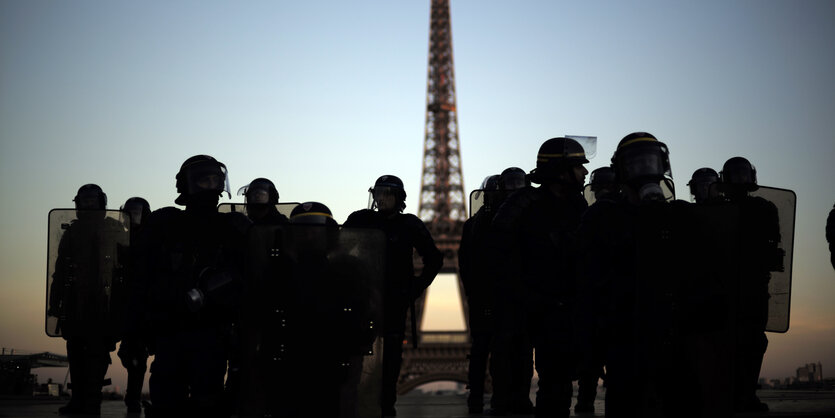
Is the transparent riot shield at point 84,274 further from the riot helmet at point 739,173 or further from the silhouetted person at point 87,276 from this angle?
the riot helmet at point 739,173

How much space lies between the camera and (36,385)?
64.5 ft

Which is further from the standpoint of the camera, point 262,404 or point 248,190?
point 248,190

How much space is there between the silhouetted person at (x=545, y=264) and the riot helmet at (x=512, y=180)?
12.5ft

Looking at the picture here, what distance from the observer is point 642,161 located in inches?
253

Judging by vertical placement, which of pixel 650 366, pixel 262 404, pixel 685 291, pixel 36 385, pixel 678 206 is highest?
pixel 678 206

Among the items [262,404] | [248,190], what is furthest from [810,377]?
[262,404]

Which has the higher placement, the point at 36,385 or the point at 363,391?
the point at 363,391

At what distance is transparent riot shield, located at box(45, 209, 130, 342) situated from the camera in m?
10.4

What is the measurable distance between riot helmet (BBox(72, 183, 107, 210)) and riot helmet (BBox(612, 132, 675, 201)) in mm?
6699

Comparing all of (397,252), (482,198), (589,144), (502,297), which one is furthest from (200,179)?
(482,198)

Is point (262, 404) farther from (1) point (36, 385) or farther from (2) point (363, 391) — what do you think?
(1) point (36, 385)

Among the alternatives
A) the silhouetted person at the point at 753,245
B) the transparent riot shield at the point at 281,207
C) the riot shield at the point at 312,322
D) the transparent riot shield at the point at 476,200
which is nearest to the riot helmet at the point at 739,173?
the silhouetted person at the point at 753,245

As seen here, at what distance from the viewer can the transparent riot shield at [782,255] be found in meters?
9.63

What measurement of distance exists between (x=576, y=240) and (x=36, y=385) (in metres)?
16.3
